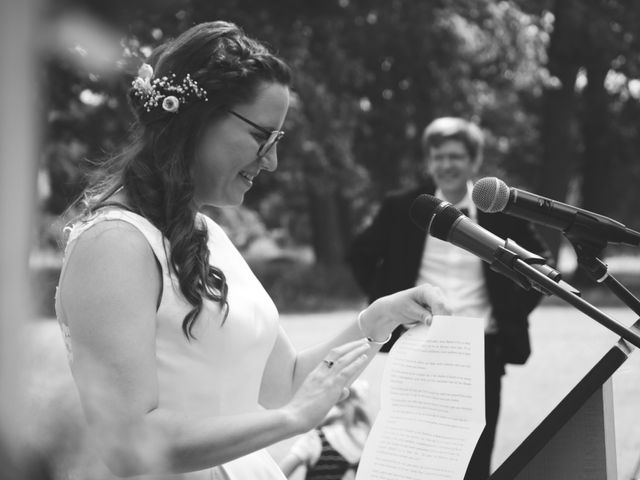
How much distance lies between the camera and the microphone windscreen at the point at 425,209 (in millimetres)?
1792

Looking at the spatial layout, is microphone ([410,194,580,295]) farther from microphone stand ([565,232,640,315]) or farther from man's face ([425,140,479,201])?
man's face ([425,140,479,201])

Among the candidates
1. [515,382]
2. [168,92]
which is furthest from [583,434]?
[515,382]

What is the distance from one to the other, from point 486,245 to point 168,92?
75 cm

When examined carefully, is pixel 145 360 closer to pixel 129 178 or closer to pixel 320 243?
pixel 129 178

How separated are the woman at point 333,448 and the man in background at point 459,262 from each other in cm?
69

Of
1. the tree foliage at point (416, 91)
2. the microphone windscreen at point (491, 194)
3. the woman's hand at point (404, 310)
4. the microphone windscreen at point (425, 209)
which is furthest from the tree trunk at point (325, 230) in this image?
the microphone windscreen at point (491, 194)

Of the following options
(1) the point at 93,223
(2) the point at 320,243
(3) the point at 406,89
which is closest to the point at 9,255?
(1) the point at 93,223

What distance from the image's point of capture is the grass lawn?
43 cm

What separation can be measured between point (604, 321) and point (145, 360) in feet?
2.84

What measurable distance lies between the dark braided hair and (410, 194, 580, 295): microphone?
480mm

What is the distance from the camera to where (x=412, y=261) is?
175 inches

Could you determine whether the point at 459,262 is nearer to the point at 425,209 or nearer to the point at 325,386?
the point at 425,209

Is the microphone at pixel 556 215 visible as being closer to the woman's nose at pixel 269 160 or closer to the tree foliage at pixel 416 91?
the woman's nose at pixel 269 160

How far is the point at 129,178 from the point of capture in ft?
5.75
